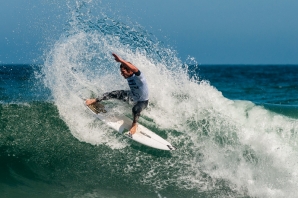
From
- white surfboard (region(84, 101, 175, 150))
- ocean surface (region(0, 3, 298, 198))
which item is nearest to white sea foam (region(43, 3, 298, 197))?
ocean surface (region(0, 3, 298, 198))

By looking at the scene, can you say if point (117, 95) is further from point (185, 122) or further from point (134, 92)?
point (185, 122)

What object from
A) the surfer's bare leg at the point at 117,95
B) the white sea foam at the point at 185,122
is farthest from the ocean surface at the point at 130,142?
the surfer's bare leg at the point at 117,95

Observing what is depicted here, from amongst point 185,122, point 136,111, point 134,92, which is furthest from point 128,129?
point 185,122

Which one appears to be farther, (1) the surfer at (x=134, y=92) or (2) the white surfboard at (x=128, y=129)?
(2) the white surfboard at (x=128, y=129)

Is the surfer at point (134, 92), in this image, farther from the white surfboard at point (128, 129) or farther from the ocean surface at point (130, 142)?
the ocean surface at point (130, 142)

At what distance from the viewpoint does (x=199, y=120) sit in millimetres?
9586

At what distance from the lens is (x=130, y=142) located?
908 centimetres

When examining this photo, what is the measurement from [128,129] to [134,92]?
958 millimetres

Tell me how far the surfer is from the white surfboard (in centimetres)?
20

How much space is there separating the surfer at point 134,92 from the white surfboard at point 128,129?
20 centimetres

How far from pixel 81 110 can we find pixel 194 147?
301 centimetres

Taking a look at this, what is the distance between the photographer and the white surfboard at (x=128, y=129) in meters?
8.64

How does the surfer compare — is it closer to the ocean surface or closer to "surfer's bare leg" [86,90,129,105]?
"surfer's bare leg" [86,90,129,105]

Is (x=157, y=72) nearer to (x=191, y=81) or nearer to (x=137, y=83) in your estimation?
(x=191, y=81)
